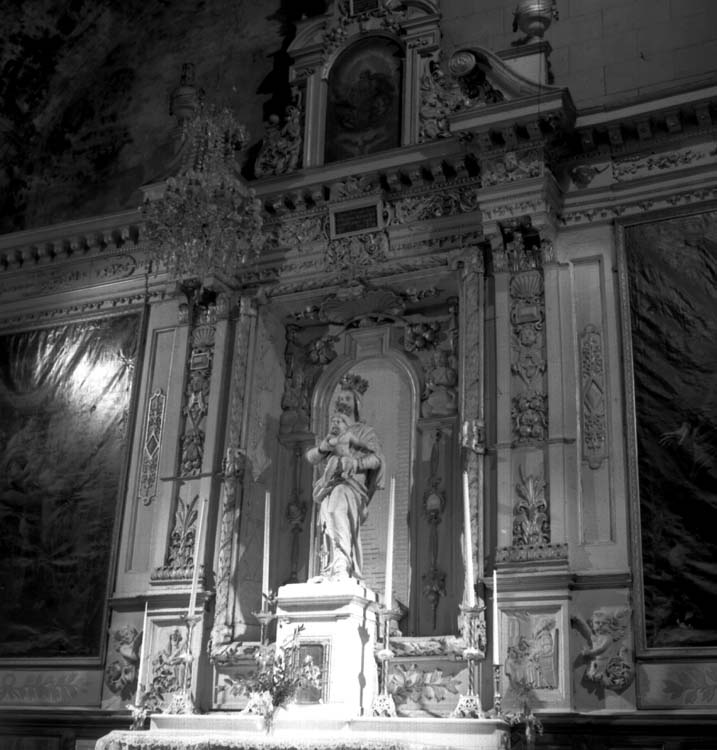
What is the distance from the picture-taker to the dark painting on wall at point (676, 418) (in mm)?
8250

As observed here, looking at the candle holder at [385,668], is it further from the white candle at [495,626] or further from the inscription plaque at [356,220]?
the inscription plaque at [356,220]

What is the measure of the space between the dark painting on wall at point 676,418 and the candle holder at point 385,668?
2105mm

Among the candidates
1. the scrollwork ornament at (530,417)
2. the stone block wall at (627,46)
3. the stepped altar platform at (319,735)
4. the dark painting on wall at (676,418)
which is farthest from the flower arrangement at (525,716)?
the stone block wall at (627,46)

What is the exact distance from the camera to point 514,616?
8.55 metres

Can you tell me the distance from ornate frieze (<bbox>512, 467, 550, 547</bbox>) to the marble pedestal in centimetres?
138

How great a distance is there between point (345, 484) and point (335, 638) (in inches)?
55.7

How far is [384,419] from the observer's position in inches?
413

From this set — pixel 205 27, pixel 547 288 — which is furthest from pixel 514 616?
pixel 205 27

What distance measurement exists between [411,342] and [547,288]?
1.64 m

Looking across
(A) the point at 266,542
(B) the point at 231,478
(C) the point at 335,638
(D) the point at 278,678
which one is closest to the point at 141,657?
(A) the point at 266,542

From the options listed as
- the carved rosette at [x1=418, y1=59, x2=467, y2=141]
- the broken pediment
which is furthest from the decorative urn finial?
the carved rosette at [x1=418, y1=59, x2=467, y2=141]

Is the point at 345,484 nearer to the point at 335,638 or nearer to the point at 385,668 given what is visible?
the point at 335,638

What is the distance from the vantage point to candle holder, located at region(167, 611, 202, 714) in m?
9.35

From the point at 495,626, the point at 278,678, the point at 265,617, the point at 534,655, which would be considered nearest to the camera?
the point at 278,678
